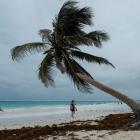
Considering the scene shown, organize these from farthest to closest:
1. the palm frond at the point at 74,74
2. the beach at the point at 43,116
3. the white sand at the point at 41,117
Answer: the beach at the point at 43,116
the white sand at the point at 41,117
the palm frond at the point at 74,74

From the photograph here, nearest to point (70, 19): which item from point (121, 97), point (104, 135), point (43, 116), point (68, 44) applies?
point (68, 44)

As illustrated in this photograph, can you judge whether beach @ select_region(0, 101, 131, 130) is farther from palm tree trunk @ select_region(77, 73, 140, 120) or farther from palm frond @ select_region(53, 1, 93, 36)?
palm tree trunk @ select_region(77, 73, 140, 120)

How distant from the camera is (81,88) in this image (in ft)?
64.5

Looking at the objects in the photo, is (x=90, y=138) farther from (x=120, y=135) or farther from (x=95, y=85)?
(x=95, y=85)

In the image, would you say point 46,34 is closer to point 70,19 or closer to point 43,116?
point 70,19

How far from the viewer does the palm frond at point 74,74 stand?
19.5m

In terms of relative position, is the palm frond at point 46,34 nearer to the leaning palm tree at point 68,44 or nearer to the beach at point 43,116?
the leaning palm tree at point 68,44

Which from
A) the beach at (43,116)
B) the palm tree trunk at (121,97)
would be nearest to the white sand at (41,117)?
the beach at (43,116)

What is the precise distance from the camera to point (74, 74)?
1961 cm

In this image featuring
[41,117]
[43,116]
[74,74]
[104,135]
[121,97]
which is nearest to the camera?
[104,135]

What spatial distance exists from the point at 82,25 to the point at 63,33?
4.35ft

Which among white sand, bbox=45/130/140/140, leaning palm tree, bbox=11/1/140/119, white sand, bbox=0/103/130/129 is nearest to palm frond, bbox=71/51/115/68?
leaning palm tree, bbox=11/1/140/119

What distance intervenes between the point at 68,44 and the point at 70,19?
137cm

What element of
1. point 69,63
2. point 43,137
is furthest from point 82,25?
point 43,137
